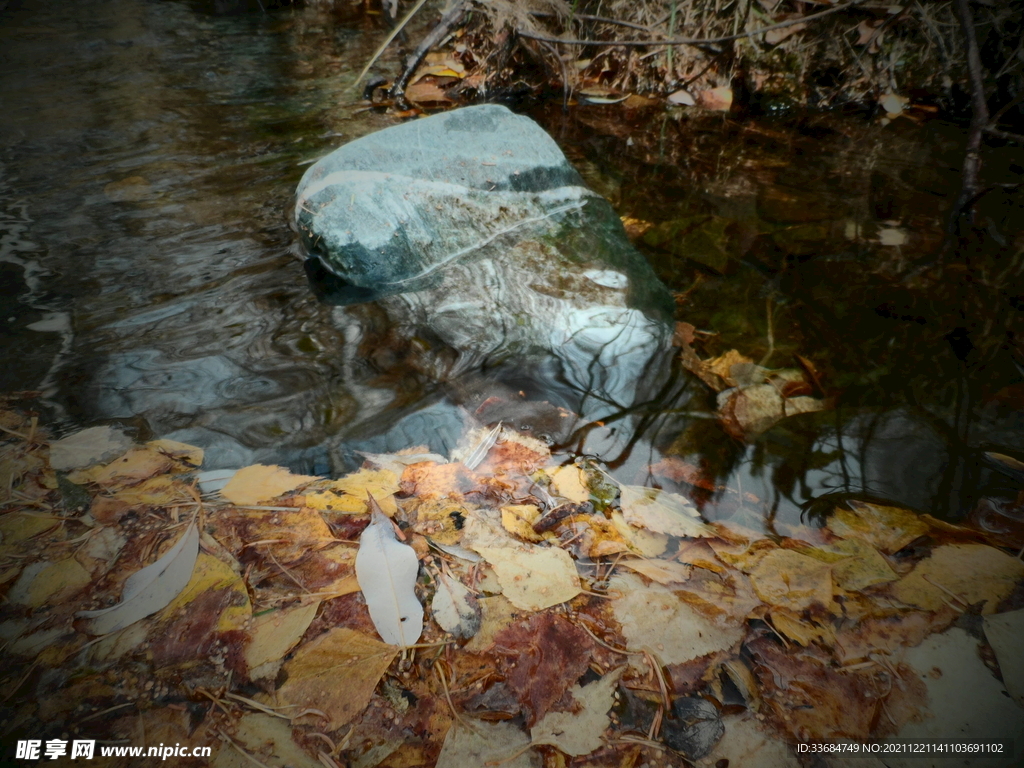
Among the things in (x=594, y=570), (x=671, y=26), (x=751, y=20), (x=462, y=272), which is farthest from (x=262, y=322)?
(x=751, y=20)

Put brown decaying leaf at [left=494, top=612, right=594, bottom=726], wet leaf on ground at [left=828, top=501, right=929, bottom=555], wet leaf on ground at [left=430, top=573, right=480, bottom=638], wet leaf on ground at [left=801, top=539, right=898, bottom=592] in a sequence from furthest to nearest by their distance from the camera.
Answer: wet leaf on ground at [left=828, top=501, right=929, bottom=555]
wet leaf on ground at [left=801, top=539, right=898, bottom=592]
wet leaf on ground at [left=430, top=573, right=480, bottom=638]
brown decaying leaf at [left=494, top=612, right=594, bottom=726]

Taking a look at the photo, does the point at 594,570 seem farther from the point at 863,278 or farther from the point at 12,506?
the point at 863,278

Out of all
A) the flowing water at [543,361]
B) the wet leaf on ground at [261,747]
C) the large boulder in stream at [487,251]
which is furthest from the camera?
the large boulder in stream at [487,251]

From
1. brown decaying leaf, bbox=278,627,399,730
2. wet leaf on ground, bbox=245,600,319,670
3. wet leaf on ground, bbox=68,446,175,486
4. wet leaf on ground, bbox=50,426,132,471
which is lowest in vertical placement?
brown decaying leaf, bbox=278,627,399,730

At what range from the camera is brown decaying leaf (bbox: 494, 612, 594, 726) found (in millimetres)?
1166

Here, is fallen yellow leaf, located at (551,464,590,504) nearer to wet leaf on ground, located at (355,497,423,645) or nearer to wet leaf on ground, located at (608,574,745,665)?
wet leaf on ground, located at (608,574,745,665)

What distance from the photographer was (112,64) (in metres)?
5.41

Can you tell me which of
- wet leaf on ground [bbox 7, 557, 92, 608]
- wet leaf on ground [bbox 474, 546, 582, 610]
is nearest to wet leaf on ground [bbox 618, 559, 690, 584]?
wet leaf on ground [bbox 474, 546, 582, 610]

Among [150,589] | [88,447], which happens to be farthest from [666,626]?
[88,447]

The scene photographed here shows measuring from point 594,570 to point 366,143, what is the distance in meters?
2.50

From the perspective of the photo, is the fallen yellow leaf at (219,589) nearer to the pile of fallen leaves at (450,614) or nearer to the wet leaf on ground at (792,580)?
the pile of fallen leaves at (450,614)

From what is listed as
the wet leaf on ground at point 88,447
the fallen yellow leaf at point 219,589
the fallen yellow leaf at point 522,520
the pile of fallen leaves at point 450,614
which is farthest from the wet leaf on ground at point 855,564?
the wet leaf on ground at point 88,447

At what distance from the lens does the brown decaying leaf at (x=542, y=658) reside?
1166 mm

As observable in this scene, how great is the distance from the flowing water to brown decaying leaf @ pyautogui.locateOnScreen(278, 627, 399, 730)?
24.3 inches
